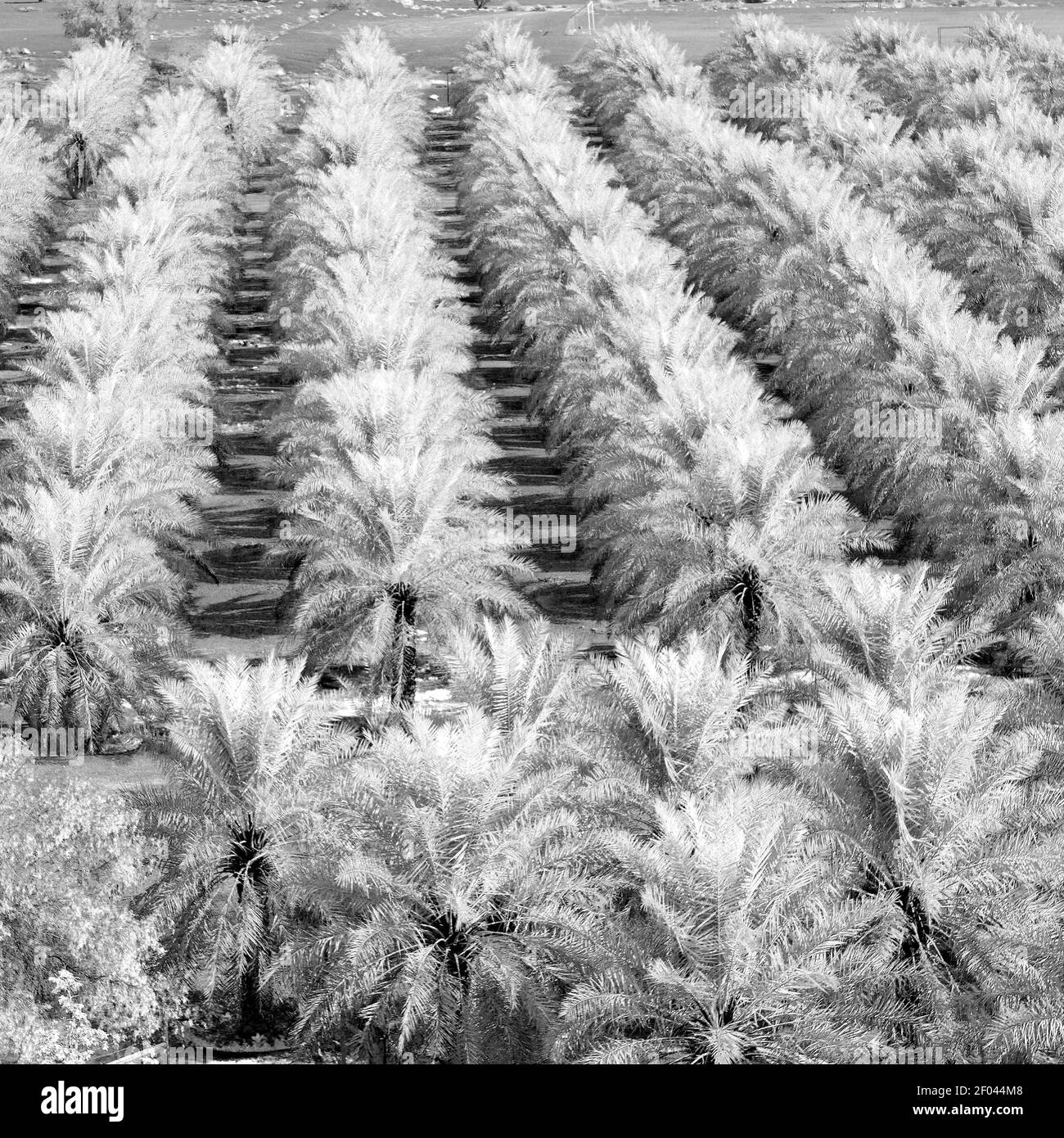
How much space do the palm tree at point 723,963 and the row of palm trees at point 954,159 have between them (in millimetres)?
23193

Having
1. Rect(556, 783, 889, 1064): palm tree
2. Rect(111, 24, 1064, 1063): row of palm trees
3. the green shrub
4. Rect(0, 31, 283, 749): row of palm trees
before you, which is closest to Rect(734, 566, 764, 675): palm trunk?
Rect(111, 24, 1064, 1063): row of palm trees

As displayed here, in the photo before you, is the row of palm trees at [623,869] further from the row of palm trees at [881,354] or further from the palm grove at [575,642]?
the row of palm trees at [881,354]

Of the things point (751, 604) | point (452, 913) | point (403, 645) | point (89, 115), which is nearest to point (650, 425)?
point (751, 604)

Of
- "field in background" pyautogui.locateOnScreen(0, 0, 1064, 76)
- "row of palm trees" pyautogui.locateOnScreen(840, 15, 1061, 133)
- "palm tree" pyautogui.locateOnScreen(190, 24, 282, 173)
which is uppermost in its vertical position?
"row of palm trees" pyautogui.locateOnScreen(840, 15, 1061, 133)

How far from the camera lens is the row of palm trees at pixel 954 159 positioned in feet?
139

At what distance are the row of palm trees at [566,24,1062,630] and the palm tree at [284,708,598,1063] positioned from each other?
11.2 metres

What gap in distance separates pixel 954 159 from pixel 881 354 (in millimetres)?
16026

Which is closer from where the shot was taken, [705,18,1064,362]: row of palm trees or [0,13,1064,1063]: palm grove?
[0,13,1064,1063]: palm grove

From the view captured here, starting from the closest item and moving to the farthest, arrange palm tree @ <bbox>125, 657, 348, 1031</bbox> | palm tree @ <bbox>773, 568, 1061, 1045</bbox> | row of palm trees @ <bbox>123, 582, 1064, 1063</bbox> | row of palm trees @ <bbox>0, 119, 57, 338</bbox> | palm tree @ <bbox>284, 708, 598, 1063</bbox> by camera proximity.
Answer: row of palm trees @ <bbox>123, 582, 1064, 1063</bbox>
palm tree @ <bbox>284, 708, 598, 1063</bbox>
palm tree @ <bbox>773, 568, 1061, 1045</bbox>
palm tree @ <bbox>125, 657, 348, 1031</bbox>
row of palm trees @ <bbox>0, 119, 57, 338</bbox>

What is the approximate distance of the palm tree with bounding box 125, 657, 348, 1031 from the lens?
2141 cm

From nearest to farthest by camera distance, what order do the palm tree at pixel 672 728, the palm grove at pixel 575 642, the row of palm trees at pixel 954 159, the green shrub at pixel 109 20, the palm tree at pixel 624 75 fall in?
the palm grove at pixel 575 642 → the palm tree at pixel 672 728 → the row of palm trees at pixel 954 159 → the palm tree at pixel 624 75 → the green shrub at pixel 109 20

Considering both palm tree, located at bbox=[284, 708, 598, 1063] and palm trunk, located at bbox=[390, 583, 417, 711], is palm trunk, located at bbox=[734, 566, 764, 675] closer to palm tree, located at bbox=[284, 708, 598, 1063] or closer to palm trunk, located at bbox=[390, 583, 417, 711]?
palm trunk, located at bbox=[390, 583, 417, 711]

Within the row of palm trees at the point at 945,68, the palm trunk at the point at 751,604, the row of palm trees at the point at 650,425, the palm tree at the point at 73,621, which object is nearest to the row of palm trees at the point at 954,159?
the row of palm trees at the point at 945,68

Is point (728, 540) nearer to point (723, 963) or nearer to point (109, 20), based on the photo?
point (723, 963)
